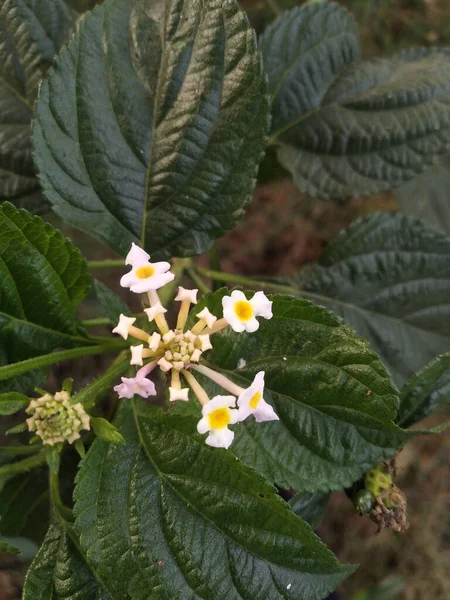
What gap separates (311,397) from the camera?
797 millimetres

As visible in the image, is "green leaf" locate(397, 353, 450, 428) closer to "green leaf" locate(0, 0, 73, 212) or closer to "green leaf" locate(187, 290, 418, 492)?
"green leaf" locate(187, 290, 418, 492)

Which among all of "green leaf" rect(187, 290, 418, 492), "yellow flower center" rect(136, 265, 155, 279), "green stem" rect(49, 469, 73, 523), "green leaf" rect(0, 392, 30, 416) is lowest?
"green stem" rect(49, 469, 73, 523)

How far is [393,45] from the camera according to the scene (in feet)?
6.43

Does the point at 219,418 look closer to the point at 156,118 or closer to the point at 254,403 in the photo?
the point at 254,403

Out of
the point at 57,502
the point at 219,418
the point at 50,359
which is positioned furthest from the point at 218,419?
the point at 57,502

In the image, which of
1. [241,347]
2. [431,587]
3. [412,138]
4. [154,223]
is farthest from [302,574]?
[431,587]

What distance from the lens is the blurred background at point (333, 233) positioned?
190 centimetres

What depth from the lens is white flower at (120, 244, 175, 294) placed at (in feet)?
2.35

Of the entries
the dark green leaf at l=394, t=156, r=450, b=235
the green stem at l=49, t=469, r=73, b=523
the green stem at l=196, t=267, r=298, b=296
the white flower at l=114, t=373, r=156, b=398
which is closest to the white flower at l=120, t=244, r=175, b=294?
the white flower at l=114, t=373, r=156, b=398

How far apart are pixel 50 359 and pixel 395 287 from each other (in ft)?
2.21

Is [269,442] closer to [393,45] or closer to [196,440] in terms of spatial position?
[196,440]

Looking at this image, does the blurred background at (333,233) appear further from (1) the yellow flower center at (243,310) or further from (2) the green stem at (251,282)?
(1) the yellow flower center at (243,310)

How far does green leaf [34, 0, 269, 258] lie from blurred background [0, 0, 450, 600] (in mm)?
881

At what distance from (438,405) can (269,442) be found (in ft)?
0.80
